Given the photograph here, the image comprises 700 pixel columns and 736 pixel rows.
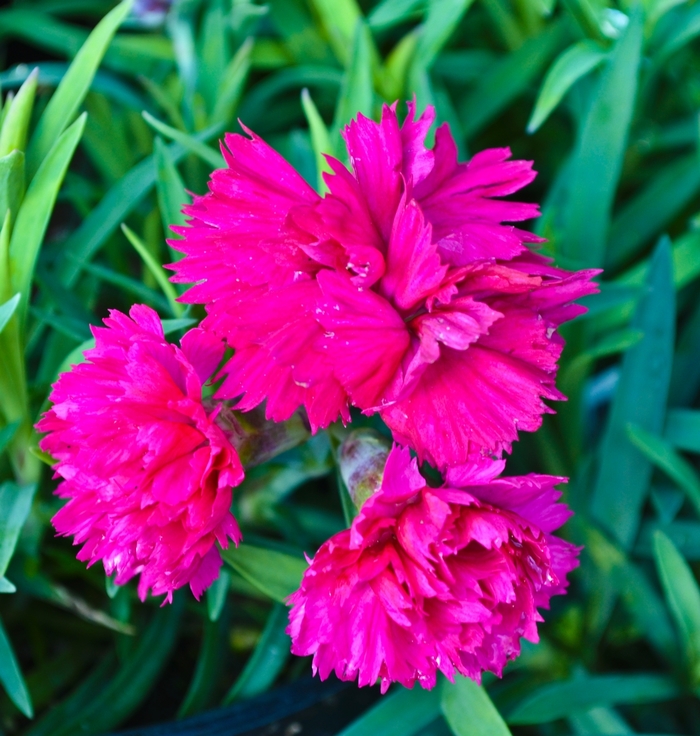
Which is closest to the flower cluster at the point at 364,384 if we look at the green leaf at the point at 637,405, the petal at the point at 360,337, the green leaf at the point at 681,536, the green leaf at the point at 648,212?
the petal at the point at 360,337

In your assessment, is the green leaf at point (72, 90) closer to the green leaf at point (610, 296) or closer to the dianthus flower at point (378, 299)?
the dianthus flower at point (378, 299)

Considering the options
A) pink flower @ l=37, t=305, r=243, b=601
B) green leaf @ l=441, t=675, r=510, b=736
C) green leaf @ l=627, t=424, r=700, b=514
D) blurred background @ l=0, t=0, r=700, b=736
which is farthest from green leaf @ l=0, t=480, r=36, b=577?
green leaf @ l=627, t=424, r=700, b=514

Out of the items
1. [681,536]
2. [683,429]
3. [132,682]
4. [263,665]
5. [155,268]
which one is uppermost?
[155,268]

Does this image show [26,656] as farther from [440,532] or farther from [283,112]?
[283,112]

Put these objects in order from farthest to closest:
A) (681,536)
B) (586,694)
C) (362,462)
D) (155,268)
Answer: (681,536), (586,694), (155,268), (362,462)

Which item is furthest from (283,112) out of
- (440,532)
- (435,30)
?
(440,532)

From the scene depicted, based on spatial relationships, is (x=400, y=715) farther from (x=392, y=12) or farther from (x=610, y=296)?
(x=392, y=12)

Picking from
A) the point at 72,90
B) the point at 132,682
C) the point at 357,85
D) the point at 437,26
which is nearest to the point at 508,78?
the point at 437,26
